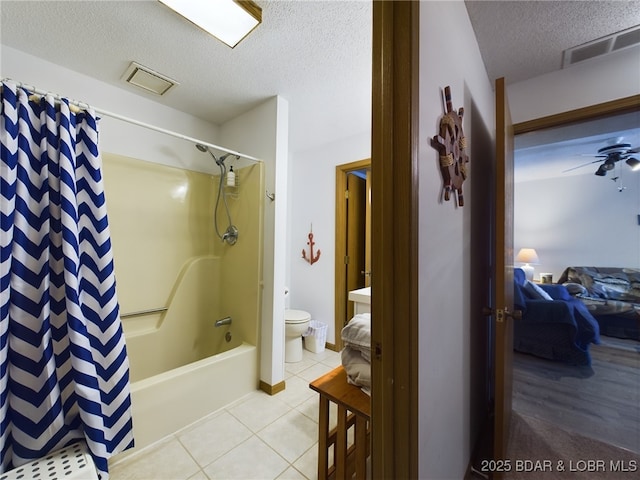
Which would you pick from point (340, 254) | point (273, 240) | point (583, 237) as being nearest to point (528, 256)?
point (583, 237)

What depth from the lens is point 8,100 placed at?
3.42 ft

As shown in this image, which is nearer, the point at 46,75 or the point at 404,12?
the point at 404,12

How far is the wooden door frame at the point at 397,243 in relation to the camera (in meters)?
0.64

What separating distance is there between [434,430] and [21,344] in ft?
5.46

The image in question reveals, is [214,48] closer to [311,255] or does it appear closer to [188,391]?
[311,255]

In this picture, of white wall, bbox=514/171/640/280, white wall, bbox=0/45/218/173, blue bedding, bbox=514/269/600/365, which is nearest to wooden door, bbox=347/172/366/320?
white wall, bbox=0/45/218/173

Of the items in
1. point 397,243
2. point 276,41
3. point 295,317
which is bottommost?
point 295,317

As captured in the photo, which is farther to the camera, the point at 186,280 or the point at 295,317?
the point at 295,317

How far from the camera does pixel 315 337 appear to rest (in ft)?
8.81

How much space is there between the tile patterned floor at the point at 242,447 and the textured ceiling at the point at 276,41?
2.40 metres

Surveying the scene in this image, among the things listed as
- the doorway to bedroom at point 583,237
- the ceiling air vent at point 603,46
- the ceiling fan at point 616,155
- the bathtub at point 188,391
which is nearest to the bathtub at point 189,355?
the bathtub at point 188,391

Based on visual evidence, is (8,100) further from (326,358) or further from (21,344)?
(326,358)

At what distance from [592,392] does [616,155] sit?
265 cm

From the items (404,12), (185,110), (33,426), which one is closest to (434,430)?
(404,12)
